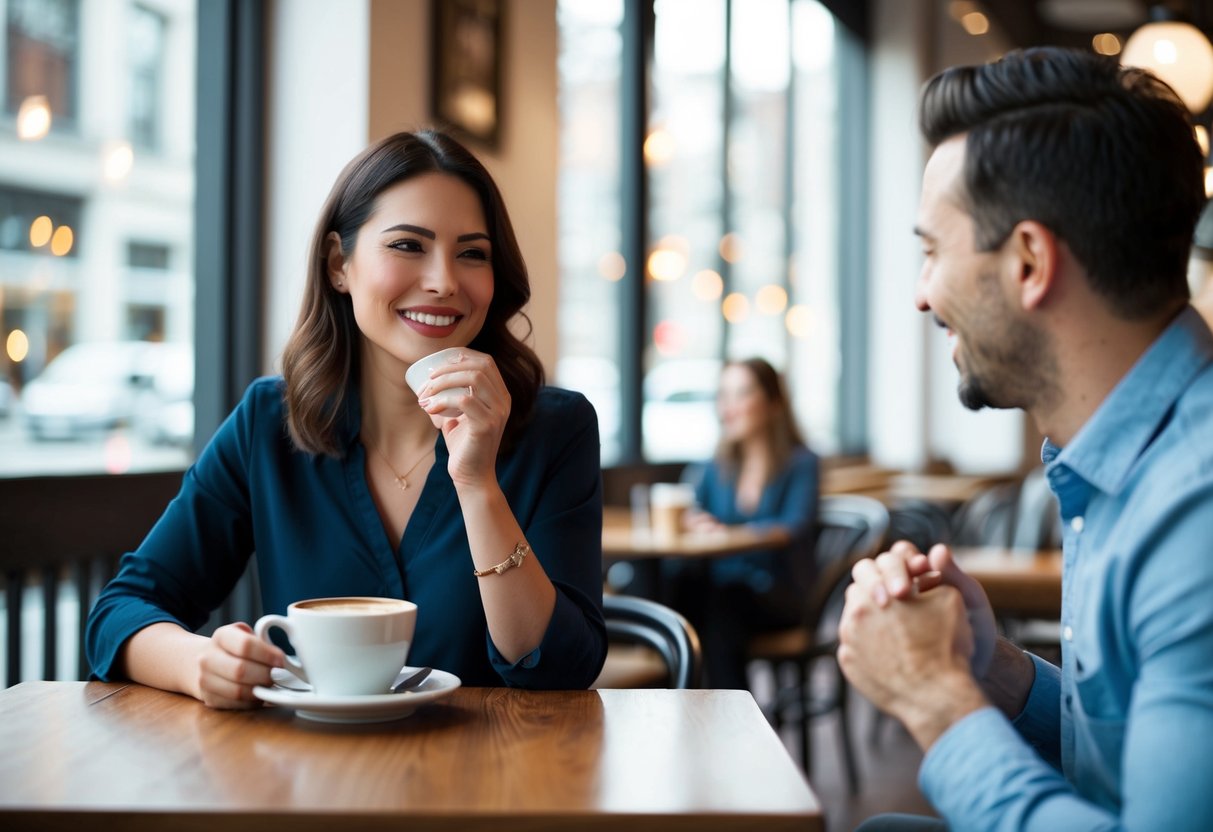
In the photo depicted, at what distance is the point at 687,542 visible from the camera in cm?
381

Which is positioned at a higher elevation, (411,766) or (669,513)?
(411,766)

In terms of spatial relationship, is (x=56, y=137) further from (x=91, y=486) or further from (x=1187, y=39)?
(x=1187, y=39)

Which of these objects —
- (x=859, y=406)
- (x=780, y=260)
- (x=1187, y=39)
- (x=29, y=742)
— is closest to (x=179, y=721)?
(x=29, y=742)

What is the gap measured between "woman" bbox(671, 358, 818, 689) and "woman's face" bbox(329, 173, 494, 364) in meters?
2.39

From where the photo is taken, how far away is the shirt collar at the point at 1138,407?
110 centimetres

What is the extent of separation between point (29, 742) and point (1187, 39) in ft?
13.3

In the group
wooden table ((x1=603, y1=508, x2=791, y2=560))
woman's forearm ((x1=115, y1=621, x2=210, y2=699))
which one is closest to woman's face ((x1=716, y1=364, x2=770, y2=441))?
wooden table ((x1=603, y1=508, x2=791, y2=560))

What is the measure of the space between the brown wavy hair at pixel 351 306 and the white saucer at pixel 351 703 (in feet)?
1.71

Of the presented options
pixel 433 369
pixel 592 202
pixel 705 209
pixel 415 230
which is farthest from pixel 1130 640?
pixel 705 209

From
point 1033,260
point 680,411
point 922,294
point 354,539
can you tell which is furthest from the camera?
point 680,411

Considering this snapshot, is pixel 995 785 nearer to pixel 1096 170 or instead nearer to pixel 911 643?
pixel 911 643

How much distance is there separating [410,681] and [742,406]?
3.26 meters

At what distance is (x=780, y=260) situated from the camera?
25.7ft

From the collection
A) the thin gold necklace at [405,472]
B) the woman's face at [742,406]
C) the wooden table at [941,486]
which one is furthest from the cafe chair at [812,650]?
the wooden table at [941,486]
